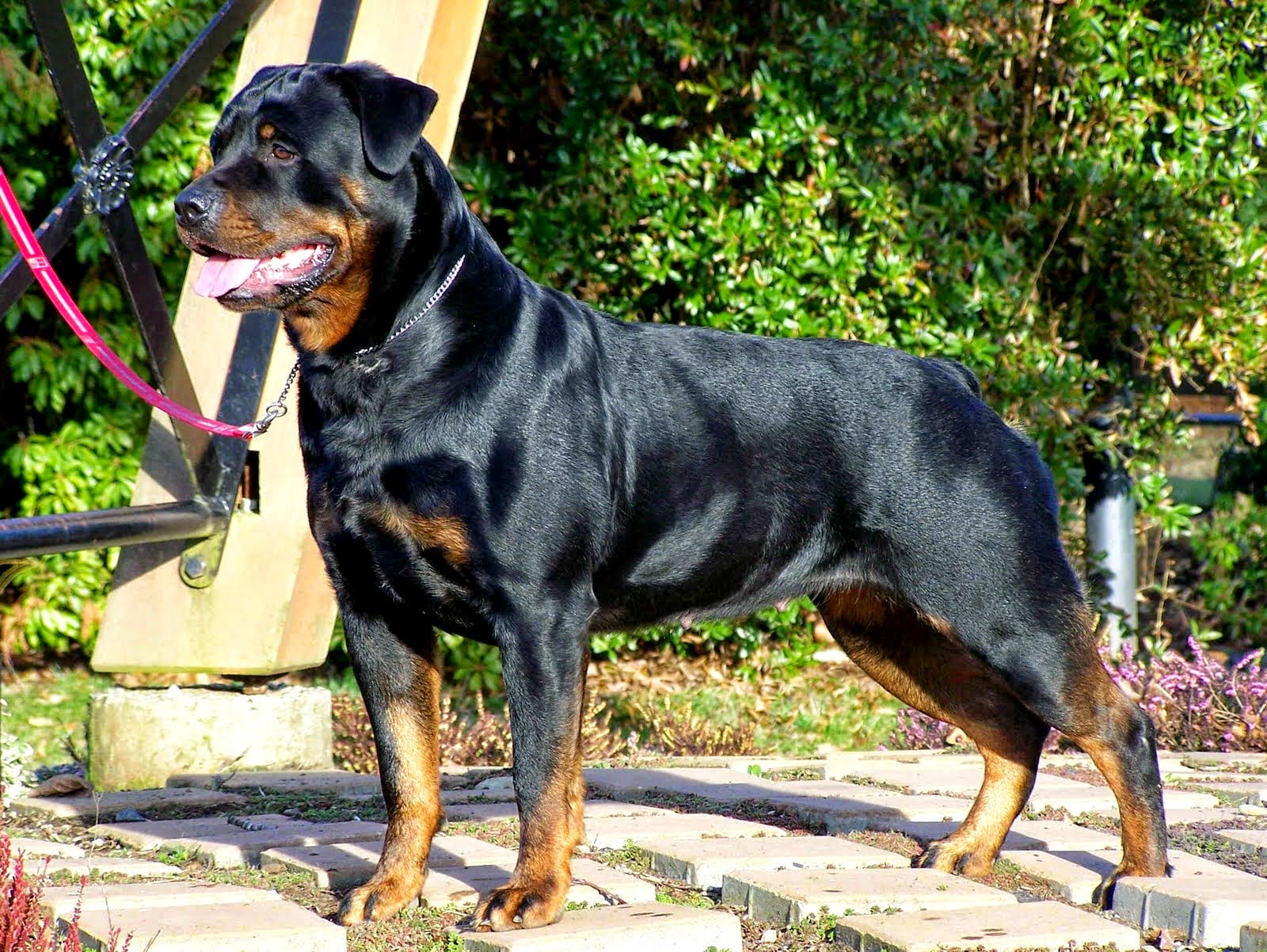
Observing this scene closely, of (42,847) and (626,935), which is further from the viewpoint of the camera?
(42,847)

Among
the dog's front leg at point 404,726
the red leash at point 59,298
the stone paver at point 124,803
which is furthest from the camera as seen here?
the stone paver at point 124,803

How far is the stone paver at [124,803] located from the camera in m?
4.42

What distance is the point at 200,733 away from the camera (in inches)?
201

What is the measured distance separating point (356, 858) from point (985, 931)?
1571 millimetres

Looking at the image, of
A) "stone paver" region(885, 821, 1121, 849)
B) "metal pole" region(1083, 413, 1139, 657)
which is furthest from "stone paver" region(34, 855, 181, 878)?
"metal pole" region(1083, 413, 1139, 657)

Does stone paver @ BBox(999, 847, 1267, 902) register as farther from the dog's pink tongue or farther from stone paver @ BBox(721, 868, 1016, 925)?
the dog's pink tongue

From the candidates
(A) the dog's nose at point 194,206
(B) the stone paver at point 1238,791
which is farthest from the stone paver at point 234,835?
(B) the stone paver at point 1238,791

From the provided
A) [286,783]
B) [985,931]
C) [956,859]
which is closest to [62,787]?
[286,783]

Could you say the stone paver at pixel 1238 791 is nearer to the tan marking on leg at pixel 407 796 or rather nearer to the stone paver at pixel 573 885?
the stone paver at pixel 573 885

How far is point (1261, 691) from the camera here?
19.0 ft

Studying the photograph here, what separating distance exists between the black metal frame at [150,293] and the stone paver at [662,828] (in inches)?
72.1

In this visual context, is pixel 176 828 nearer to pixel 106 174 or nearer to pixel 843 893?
pixel 843 893

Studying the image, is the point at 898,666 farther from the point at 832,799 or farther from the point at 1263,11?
the point at 1263,11

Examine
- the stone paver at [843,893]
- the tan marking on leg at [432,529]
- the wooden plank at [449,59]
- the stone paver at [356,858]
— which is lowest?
the stone paver at [356,858]
